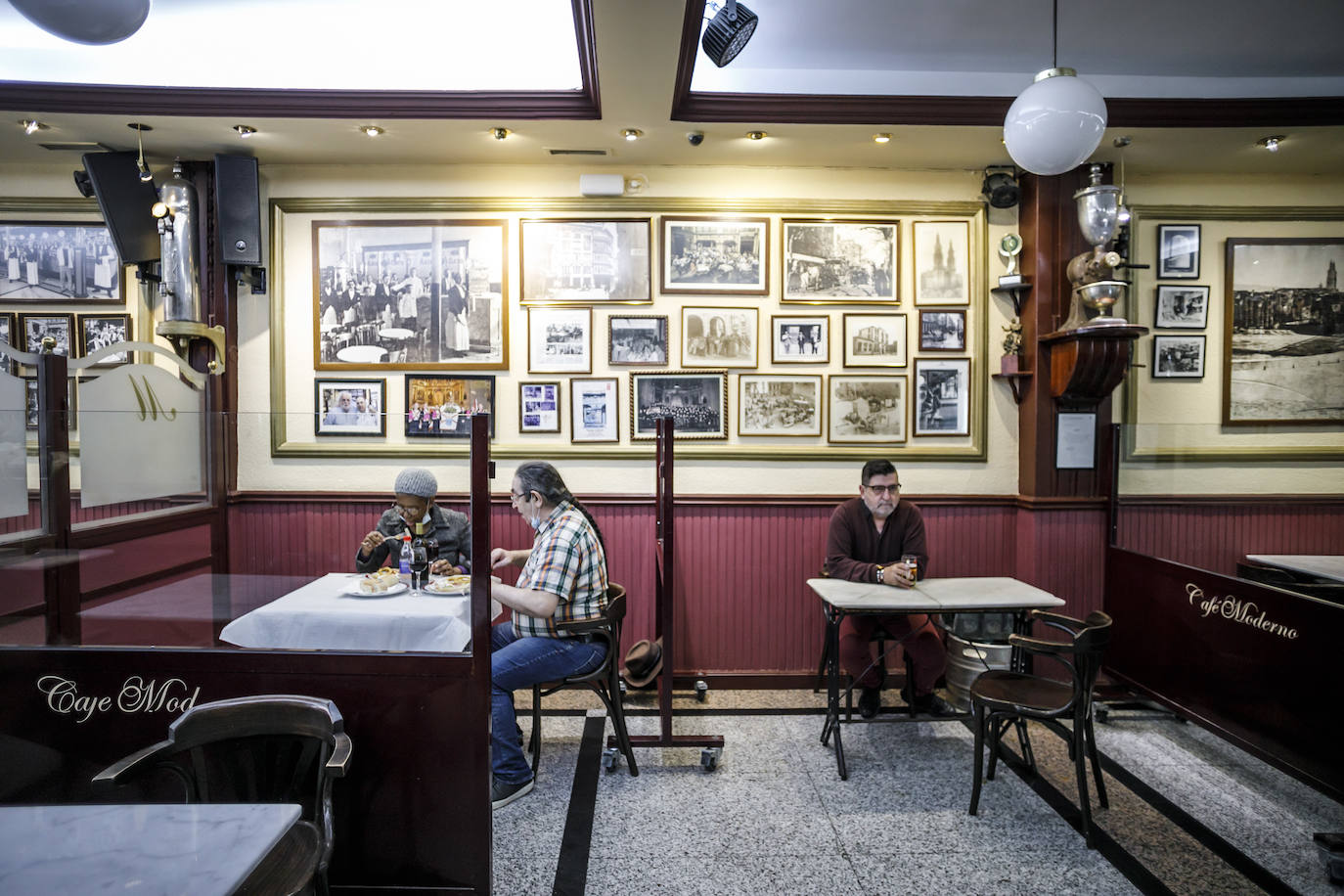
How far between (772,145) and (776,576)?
278 cm

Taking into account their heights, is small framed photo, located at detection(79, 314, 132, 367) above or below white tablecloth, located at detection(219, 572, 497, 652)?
above

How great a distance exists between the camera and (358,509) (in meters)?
4.43

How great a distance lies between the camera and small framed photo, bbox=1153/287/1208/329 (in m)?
4.59

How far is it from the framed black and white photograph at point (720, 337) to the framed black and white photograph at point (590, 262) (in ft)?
1.25

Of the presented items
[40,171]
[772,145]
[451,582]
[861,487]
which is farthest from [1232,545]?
[40,171]

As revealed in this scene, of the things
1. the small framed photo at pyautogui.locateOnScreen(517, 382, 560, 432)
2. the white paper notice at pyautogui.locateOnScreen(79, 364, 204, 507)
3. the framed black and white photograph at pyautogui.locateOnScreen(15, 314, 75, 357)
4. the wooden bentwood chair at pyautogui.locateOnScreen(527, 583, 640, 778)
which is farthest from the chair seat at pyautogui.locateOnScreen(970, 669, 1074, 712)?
the framed black and white photograph at pyautogui.locateOnScreen(15, 314, 75, 357)

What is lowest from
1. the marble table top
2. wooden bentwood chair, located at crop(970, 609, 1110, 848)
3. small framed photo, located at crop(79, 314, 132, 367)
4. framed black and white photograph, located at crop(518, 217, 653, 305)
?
wooden bentwood chair, located at crop(970, 609, 1110, 848)

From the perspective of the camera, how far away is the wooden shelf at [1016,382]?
450cm

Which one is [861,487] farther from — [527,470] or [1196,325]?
[1196,325]

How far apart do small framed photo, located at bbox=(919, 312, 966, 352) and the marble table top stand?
170 inches

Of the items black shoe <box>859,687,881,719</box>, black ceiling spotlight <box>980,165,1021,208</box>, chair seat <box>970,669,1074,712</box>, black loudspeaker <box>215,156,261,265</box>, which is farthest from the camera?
black ceiling spotlight <box>980,165,1021,208</box>

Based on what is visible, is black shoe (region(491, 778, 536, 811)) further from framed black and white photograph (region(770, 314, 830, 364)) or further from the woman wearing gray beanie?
framed black and white photograph (region(770, 314, 830, 364))

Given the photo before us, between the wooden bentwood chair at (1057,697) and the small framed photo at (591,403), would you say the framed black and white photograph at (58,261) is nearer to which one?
the small framed photo at (591,403)

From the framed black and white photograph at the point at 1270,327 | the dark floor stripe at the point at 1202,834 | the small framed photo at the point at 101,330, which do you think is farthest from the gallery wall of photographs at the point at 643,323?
the dark floor stripe at the point at 1202,834
